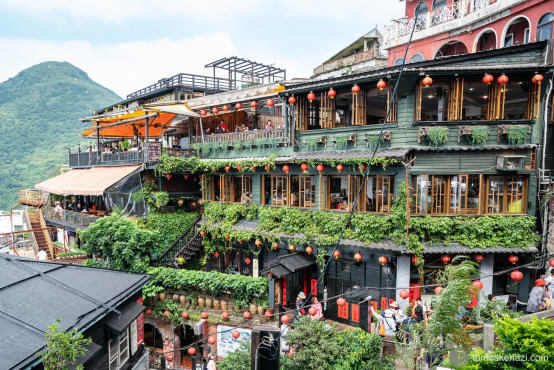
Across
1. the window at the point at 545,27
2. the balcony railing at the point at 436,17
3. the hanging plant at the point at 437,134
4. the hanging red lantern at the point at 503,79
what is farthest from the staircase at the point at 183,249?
the window at the point at 545,27

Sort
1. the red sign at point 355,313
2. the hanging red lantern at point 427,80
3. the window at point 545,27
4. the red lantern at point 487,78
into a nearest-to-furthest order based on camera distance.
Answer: the hanging red lantern at point 427,80
the red lantern at point 487,78
the red sign at point 355,313
the window at point 545,27

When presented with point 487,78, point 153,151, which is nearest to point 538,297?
point 487,78

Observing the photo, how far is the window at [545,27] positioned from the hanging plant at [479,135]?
267 inches

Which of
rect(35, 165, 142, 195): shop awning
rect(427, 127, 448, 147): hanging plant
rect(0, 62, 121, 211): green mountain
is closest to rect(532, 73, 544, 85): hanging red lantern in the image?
rect(427, 127, 448, 147): hanging plant

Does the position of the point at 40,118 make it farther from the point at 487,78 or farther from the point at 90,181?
the point at 487,78

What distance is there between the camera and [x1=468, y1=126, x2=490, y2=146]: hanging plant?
43.7 feet

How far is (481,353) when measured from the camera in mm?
6859

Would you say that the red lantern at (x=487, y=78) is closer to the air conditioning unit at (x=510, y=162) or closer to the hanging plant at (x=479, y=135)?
the hanging plant at (x=479, y=135)

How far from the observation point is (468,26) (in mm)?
19391

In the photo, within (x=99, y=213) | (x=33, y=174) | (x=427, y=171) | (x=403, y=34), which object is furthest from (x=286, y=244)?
(x=33, y=174)

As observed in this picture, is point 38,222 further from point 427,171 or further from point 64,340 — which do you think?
point 427,171

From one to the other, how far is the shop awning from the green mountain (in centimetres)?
3232

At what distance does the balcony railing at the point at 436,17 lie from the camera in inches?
752

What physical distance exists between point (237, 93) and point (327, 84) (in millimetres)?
7170
